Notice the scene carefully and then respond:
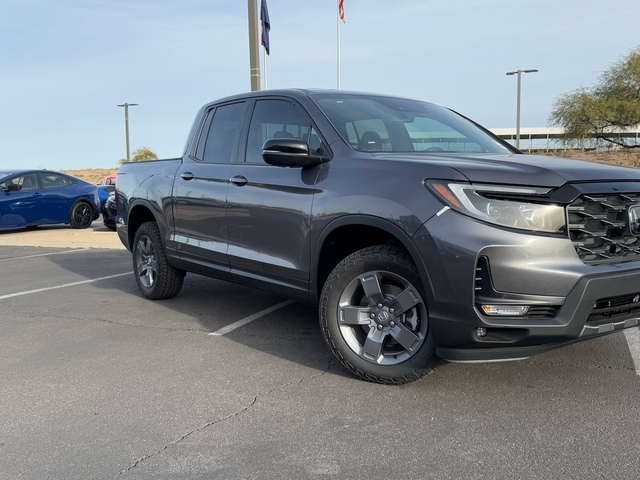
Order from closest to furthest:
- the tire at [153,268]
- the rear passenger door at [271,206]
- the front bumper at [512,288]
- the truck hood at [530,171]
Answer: the front bumper at [512,288], the truck hood at [530,171], the rear passenger door at [271,206], the tire at [153,268]

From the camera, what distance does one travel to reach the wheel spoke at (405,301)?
11.9 feet

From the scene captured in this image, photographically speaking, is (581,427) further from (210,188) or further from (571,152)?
(571,152)

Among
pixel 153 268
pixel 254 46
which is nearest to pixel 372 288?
pixel 153 268

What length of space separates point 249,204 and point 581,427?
8.91ft

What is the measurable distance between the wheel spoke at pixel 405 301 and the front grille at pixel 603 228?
0.91 m

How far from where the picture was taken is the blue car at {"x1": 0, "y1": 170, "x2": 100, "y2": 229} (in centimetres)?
1364

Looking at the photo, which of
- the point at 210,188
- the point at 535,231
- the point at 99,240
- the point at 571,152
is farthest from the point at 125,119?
the point at 535,231

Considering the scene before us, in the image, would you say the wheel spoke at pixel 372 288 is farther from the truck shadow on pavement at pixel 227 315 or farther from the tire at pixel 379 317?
the truck shadow on pavement at pixel 227 315

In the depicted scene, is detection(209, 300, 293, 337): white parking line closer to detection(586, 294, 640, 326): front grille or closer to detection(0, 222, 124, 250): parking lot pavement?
detection(586, 294, 640, 326): front grille

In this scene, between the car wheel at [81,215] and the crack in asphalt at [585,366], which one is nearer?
the crack in asphalt at [585,366]

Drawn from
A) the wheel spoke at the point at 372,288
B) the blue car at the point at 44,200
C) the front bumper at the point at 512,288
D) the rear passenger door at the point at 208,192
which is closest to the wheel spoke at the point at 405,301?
the wheel spoke at the point at 372,288

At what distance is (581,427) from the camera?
10.5 ft

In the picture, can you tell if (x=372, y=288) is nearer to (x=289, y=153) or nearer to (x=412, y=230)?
(x=412, y=230)

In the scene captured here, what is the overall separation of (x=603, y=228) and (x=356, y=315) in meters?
1.49
